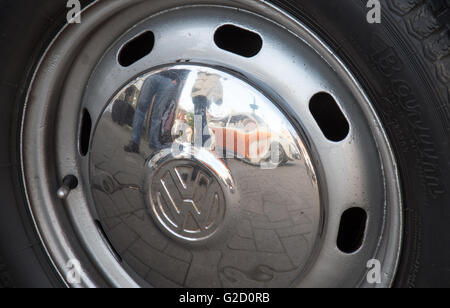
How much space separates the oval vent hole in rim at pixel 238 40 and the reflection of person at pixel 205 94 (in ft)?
0.41

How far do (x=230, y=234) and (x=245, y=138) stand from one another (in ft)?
1.05

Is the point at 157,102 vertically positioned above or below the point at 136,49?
below

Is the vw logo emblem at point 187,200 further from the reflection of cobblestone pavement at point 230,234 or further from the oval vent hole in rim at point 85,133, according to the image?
the oval vent hole in rim at point 85,133

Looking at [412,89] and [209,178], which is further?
[209,178]

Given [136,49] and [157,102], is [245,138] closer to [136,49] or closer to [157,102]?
[157,102]

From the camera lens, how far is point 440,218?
1021 millimetres

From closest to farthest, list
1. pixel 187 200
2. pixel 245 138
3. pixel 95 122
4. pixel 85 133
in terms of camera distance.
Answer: pixel 245 138
pixel 187 200
pixel 95 122
pixel 85 133

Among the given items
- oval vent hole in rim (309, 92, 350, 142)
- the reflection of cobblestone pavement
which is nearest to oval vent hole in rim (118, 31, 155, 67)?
the reflection of cobblestone pavement

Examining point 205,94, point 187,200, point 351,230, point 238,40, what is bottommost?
point 351,230

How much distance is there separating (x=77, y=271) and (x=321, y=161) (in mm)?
1011

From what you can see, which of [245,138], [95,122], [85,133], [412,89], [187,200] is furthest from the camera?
[85,133]

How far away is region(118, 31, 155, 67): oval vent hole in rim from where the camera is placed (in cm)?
133

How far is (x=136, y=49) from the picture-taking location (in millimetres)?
1358

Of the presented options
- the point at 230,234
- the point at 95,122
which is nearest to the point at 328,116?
the point at 230,234
